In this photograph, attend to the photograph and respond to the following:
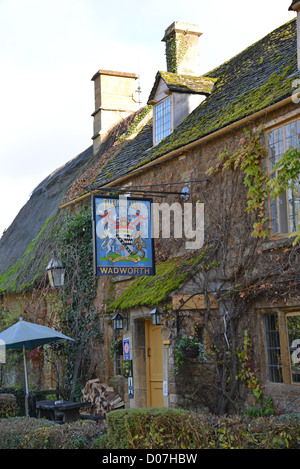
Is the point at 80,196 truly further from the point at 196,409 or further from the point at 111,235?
the point at 196,409

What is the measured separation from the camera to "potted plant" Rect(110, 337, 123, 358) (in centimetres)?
1380

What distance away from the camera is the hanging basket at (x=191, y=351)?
11.0 meters

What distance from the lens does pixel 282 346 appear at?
33.5 ft

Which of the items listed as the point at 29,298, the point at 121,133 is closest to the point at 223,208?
the point at 121,133

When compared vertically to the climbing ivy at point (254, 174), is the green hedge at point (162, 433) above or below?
below

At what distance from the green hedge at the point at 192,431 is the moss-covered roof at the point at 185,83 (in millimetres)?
9288

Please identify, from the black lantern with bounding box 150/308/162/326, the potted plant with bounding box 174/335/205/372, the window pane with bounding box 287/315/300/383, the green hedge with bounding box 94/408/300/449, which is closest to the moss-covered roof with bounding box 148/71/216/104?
the black lantern with bounding box 150/308/162/326

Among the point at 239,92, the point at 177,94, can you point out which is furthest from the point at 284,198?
the point at 177,94

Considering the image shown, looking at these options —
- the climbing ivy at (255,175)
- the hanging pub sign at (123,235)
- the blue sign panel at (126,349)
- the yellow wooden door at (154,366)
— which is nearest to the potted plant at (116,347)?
the blue sign panel at (126,349)

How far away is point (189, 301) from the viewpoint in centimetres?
1138

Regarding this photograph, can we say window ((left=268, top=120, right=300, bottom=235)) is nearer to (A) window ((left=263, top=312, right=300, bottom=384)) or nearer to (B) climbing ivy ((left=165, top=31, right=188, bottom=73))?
(A) window ((left=263, top=312, right=300, bottom=384))

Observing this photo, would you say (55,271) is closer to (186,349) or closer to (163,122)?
(186,349)

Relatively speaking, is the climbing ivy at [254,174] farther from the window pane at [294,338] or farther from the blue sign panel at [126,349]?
the blue sign panel at [126,349]

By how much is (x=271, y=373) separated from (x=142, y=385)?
11.0ft
